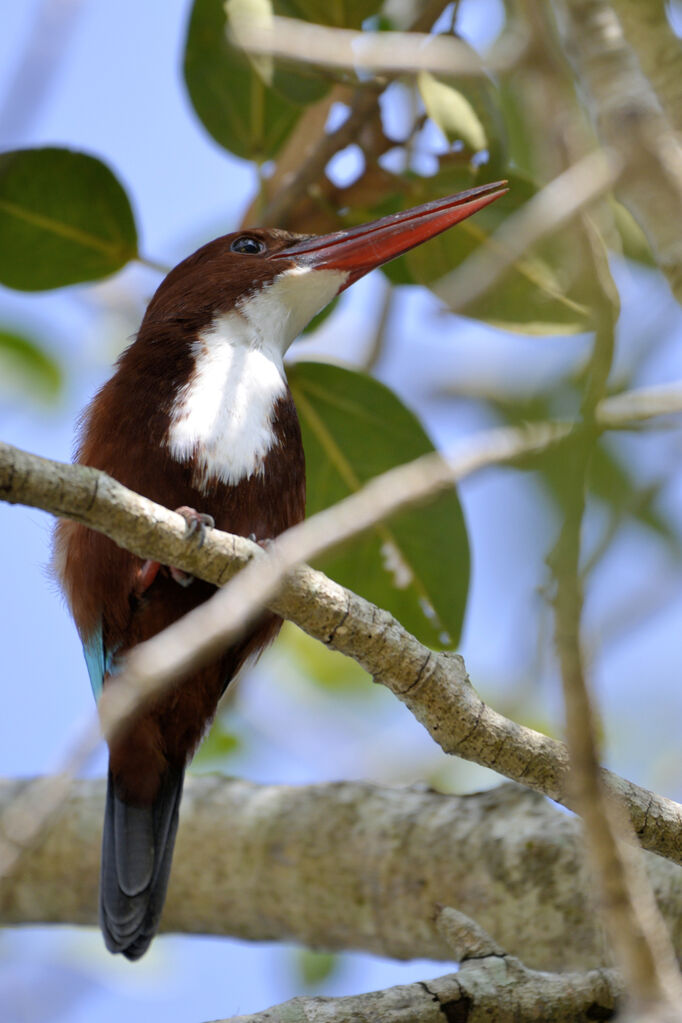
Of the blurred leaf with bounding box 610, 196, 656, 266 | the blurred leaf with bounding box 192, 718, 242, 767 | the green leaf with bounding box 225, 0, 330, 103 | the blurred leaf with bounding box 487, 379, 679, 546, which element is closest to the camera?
the blurred leaf with bounding box 487, 379, 679, 546

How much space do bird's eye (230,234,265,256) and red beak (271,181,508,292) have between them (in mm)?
71

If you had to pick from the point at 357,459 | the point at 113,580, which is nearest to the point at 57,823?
the point at 113,580

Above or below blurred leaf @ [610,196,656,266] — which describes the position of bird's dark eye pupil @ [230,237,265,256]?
below

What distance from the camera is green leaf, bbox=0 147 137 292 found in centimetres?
351

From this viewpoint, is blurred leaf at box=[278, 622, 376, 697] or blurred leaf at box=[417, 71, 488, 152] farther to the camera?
blurred leaf at box=[278, 622, 376, 697]

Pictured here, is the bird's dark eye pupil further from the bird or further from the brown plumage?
the brown plumage

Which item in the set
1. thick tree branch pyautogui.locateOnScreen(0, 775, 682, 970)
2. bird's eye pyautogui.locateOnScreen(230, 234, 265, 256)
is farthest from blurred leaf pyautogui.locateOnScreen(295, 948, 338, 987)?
bird's eye pyautogui.locateOnScreen(230, 234, 265, 256)

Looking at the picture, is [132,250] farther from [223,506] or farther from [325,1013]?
[325,1013]

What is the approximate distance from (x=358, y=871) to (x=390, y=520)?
0.96 meters

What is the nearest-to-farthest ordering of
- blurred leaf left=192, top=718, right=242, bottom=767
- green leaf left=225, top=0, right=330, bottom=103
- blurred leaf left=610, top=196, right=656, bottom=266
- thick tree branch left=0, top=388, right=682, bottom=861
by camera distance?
1. thick tree branch left=0, top=388, right=682, bottom=861
2. green leaf left=225, top=0, right=330, bottom=103
3. blurred leaf left=610, top=196, right=656, bottom=266
4. blurred leaf left=192, top=718, right=242, bottom=767

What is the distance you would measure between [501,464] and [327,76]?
2065mm

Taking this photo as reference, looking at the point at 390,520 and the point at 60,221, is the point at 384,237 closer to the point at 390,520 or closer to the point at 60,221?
the point at 390,520

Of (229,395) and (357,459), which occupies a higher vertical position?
(229,395)

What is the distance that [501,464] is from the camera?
5.10 ft
